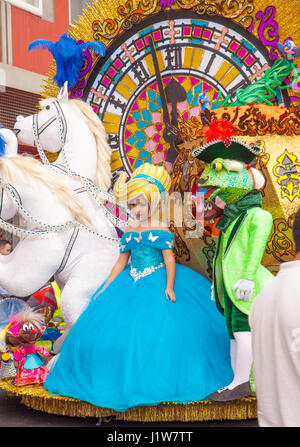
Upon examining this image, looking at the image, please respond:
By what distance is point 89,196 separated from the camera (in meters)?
4.45

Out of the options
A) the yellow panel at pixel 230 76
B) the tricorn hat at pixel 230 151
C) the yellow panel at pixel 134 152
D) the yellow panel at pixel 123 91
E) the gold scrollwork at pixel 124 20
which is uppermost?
the gold scrollwork at pixel 124 20

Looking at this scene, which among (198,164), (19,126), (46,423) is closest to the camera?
(46,423)

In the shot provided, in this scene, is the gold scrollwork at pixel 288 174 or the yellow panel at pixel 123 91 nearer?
the gold scrollwork at pixel 288 174

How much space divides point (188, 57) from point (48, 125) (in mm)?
1196

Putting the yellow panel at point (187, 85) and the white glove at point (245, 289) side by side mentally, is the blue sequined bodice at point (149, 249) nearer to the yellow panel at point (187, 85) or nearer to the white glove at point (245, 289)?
the white glove at point (245, 289)

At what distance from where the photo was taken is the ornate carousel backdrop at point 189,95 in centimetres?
373

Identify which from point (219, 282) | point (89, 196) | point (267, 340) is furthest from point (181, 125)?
point (267, 340)

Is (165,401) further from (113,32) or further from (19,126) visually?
(113,32)

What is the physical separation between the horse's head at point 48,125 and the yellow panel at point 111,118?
33 centimetres

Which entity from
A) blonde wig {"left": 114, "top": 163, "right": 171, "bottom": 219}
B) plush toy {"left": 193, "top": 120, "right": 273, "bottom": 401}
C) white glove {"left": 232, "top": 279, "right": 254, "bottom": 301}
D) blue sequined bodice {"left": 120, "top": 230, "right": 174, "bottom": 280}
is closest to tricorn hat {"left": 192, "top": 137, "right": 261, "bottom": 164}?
plush toy {"left": 193, "top": 120, "right": 273, "bottom": 401}

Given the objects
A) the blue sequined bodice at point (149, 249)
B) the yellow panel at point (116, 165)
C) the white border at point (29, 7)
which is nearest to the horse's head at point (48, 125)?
the yellow panel at point (116, 165)

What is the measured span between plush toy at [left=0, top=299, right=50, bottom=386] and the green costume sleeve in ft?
4.73

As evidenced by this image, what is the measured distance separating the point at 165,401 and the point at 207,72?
240cm

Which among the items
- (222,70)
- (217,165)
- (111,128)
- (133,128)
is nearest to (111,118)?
(111,128)
